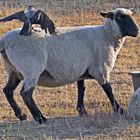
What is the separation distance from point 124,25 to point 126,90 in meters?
1.73

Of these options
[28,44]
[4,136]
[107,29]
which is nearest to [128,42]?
[107,29]

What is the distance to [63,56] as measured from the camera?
11.0 metres

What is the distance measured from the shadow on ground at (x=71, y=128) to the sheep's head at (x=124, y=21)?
154cm

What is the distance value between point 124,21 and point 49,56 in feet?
5.03

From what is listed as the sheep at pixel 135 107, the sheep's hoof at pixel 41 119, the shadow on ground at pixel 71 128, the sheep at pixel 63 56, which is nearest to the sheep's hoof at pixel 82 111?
the sheep at pixel 63 56

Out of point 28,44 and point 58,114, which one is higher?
point 28,44

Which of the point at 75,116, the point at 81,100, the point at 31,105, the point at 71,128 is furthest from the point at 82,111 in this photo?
the point at 71,128

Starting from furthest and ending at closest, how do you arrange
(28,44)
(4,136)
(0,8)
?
(0,8) < (28,44) < (4,136)

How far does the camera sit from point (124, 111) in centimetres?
1115

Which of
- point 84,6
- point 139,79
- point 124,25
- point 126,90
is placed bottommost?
Result: point 84,6

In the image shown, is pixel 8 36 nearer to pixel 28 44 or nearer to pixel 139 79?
pixel 28 44

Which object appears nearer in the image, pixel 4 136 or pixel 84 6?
pixel 4 136

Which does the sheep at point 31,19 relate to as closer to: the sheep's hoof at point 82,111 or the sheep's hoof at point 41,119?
the sheep's hoof at point 41,119

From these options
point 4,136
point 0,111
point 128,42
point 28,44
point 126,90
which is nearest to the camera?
point 4,136
